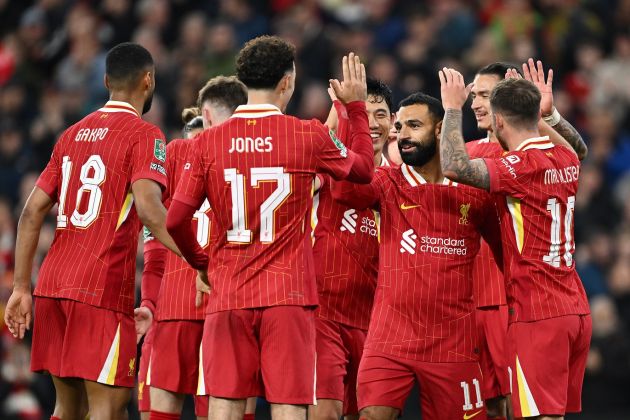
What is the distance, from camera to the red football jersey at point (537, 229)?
7156 millimetres

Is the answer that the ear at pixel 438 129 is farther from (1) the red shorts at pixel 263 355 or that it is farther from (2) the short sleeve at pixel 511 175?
(1) the red shorts at pixel 263 355

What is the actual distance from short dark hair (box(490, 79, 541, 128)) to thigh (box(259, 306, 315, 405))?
185cm

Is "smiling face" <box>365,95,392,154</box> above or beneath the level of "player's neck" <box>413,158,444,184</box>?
above

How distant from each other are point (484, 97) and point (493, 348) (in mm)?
1766

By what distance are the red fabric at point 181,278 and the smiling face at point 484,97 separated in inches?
79.7

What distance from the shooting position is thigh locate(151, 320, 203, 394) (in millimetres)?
8031

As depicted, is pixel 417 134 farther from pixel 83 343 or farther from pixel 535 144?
pixel 83 343

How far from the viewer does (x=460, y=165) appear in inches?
280

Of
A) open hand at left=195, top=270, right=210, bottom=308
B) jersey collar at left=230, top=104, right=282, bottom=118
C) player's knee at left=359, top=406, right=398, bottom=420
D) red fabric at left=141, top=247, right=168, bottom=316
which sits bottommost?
player's knee at left=359, top=406, right=398, bottom=420

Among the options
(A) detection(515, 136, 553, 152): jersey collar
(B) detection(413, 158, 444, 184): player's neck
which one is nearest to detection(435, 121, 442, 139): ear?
(B) detection(413, 158, 444, 184): player's neck

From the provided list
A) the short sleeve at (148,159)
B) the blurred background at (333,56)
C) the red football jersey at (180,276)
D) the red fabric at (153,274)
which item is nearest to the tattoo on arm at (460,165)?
the short sleeve at (148,159)

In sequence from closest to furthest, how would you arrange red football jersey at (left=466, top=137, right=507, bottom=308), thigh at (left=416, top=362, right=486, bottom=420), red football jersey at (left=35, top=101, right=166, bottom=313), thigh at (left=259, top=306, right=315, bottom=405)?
thigh at (left=259, top=306, right=315, bottom=405) → red football jersey at (left=35, top=101, right=166, bottom=313) → thigh at (left=416, top=362, right=486, bottom=420) → red football jersey at (left=466, top=137, right=507, bottom=308)

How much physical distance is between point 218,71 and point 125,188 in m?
8.04

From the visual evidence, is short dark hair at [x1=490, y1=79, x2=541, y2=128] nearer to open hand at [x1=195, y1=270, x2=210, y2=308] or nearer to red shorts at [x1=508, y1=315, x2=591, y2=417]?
red shorts at [x1=508, y1=315, x2=591, y2=417]
